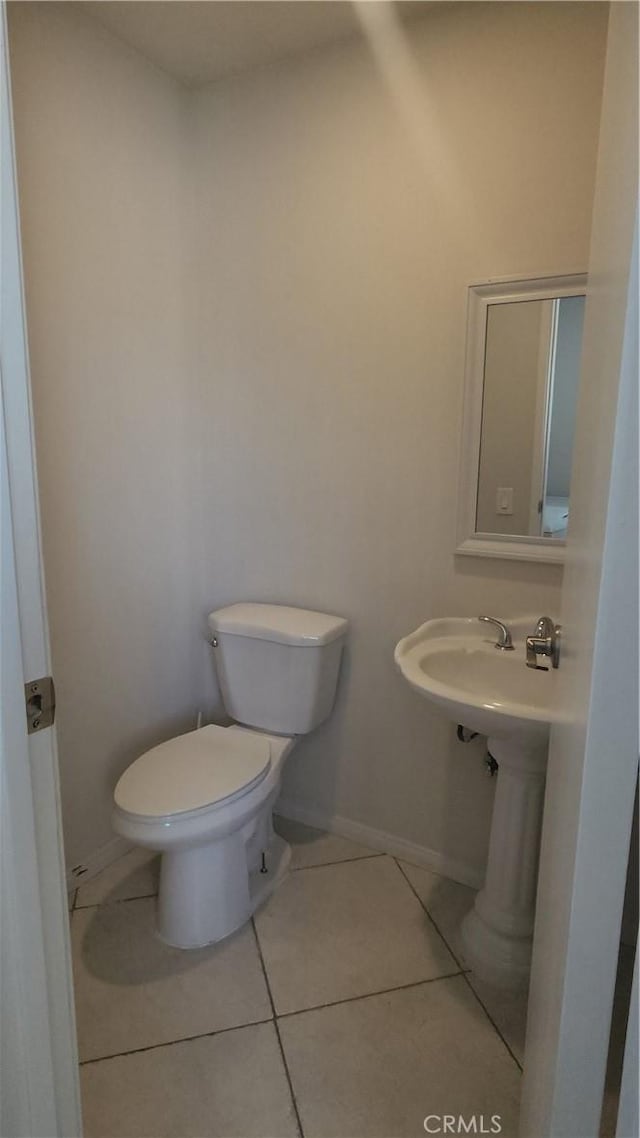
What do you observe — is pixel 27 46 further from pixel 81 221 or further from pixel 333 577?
pixel 333 577

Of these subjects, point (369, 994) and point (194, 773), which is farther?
point (194, 773)

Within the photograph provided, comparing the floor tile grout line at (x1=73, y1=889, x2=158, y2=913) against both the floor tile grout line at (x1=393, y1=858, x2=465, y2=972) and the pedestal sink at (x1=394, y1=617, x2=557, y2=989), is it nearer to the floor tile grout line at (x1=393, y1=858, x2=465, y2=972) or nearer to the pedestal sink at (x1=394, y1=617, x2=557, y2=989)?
the floor tile grout line at (x1=393, y1=858, x2=465, y2=972)

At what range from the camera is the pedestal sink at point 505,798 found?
5.10 feet

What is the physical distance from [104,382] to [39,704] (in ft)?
4.27

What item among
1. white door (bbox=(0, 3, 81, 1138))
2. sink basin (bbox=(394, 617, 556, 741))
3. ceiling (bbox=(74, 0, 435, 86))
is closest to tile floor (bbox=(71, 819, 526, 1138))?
white door (bbox=(0, 3, 81, 1138))

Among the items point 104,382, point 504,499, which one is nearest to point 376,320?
point 504,499

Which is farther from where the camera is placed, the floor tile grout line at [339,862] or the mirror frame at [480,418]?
the floor tile grout line at [339,862]

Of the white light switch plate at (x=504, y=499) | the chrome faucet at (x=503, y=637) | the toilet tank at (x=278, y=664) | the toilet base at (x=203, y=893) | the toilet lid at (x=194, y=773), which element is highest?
the white light switch plate at (x=504, y=499)

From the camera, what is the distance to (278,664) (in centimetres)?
195

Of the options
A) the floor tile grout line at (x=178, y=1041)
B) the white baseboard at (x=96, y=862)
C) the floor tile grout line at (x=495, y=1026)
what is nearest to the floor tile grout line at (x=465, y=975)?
the floor tile grout line at (x=495, y=1026)

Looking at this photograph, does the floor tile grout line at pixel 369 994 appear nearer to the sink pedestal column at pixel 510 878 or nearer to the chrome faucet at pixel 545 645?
the sink pedestal column at pixel 510 878

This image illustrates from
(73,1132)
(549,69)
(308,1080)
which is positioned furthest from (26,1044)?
(549,69)

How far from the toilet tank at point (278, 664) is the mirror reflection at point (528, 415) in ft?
1.97

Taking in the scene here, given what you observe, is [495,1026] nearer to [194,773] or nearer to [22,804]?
[194,773]
